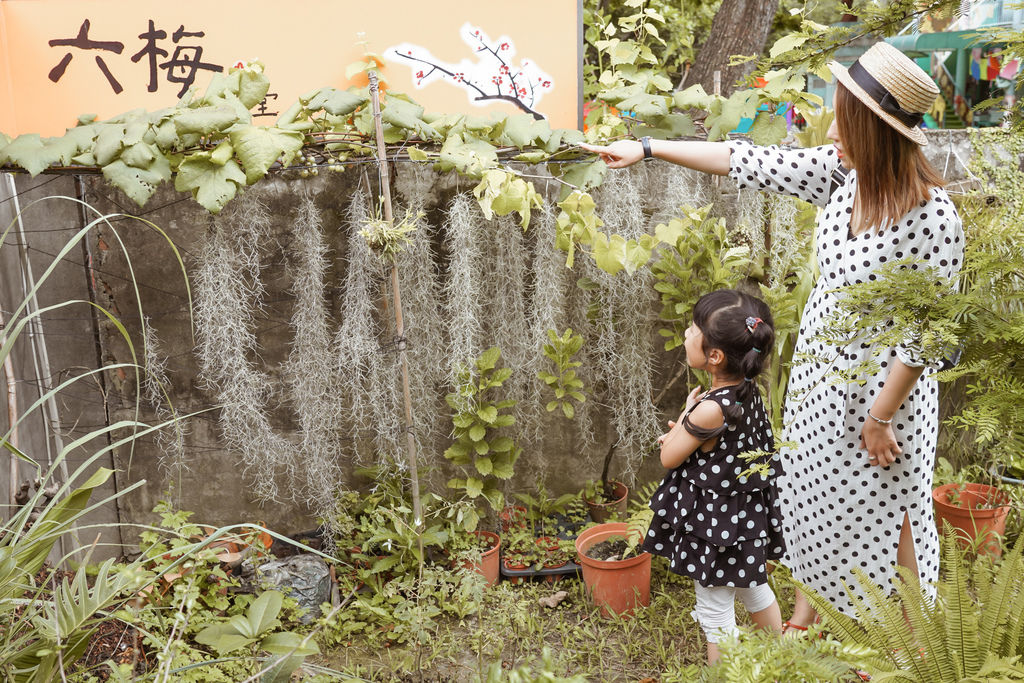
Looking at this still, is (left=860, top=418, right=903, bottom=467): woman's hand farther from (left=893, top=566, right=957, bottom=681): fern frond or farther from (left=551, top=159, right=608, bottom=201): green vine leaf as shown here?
(left=551, top=159, right=608, bottom=201): green vine leaf

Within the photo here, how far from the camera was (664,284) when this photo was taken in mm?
2732

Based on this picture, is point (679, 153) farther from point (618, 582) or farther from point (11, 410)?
point (11, 410)

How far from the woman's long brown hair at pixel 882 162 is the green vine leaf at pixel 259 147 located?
150cm

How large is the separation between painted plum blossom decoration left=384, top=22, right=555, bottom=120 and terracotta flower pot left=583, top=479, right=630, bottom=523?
1.47 metres

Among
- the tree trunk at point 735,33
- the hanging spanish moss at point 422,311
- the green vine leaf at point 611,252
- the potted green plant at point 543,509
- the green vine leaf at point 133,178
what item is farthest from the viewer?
the tree trunk at point 735,33

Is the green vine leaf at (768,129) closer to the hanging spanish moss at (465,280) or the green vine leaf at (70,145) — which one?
the hanging spanish moss at (465,280)

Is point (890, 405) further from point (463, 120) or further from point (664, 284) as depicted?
point (463, 120)

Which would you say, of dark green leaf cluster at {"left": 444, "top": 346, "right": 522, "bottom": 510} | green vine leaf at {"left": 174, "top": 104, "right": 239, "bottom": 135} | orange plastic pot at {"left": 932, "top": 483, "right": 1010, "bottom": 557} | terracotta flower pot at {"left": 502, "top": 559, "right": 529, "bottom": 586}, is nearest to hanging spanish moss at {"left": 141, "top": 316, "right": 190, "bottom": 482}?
green vine leaf at {"left": 174, "top": 104, "right": 239, "bottom": 135}

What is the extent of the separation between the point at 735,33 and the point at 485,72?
2.37m

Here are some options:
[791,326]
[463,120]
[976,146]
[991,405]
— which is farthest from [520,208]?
[976,146]

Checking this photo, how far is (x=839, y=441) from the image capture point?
2.09m

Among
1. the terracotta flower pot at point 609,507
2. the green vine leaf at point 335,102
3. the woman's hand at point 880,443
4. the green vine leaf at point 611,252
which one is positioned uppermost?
the green vine leaf at point 335,102

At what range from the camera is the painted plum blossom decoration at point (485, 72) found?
8.86ft

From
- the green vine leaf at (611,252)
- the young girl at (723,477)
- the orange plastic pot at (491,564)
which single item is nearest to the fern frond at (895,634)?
the young girl at (723,477)
